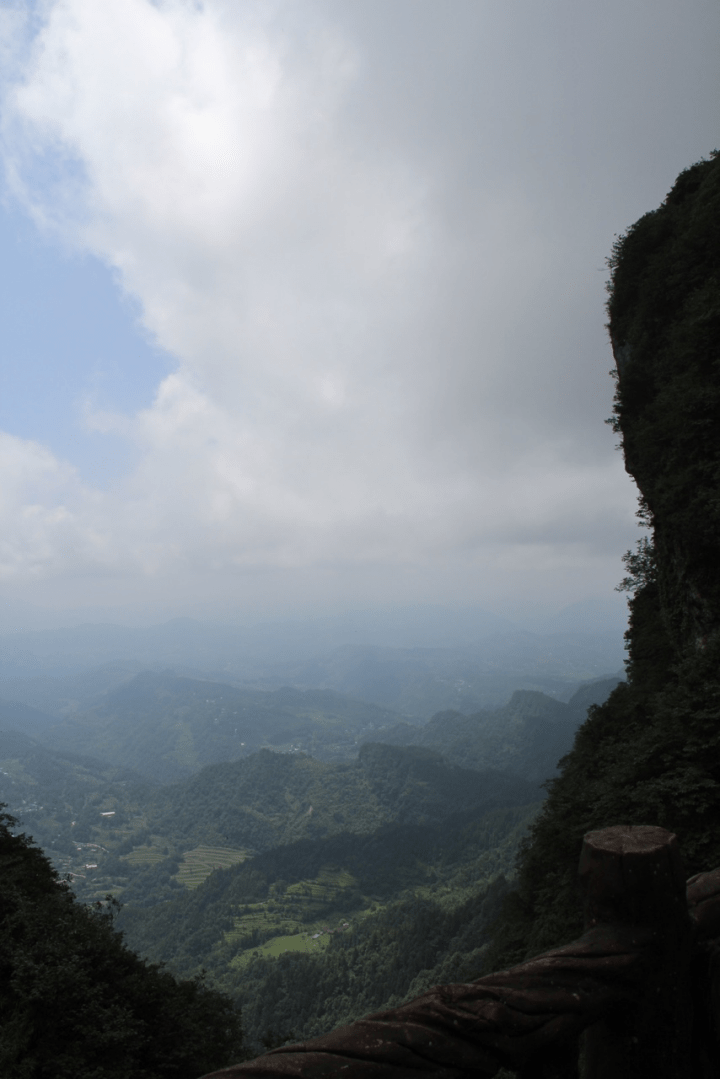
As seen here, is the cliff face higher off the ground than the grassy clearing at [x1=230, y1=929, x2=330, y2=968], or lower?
higher

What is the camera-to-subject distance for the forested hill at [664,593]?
32.8 ft

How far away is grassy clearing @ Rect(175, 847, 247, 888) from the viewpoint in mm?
130250

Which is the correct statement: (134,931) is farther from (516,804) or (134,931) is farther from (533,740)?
(533,740)

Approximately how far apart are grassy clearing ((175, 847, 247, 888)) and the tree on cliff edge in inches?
5229

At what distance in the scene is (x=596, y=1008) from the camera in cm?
201

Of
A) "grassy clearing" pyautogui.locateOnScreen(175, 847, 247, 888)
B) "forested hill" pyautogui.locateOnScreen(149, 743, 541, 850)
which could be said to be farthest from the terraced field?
"forested hill" pyautogui.locateOnScreen(149, 743, 541, 850)

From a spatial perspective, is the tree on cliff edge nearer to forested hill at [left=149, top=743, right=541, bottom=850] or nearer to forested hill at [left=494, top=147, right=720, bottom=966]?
forested hill at [left=494, top=147, right=720, bottom=966]

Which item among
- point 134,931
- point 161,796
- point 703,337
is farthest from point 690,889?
point 161,796

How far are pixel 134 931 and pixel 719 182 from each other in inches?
5079

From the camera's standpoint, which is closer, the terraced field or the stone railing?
the stone railing

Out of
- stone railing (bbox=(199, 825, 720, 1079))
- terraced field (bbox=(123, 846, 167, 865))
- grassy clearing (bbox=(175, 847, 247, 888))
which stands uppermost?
stone railing (bbox=(199, 825, 720, 1079))

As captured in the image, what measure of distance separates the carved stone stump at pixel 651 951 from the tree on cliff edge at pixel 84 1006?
40.8ft

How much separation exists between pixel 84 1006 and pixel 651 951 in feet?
45.9

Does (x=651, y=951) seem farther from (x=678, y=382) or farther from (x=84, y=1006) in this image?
(x=678, y=382)
